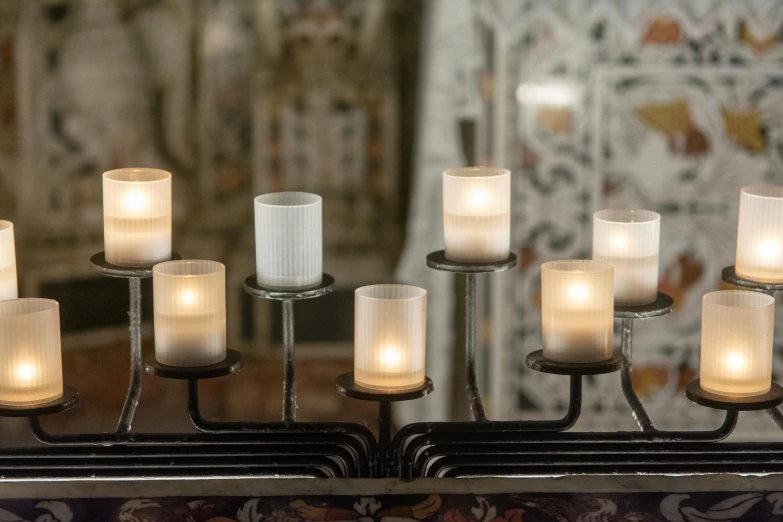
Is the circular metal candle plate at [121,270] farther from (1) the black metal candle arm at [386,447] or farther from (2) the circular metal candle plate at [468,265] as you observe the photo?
(2) the circular metal candle plate at [468,265]

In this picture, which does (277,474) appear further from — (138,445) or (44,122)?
(44,122)

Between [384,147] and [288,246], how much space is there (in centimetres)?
169

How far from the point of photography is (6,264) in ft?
4.89

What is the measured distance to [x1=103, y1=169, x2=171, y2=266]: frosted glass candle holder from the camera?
1.52 meters

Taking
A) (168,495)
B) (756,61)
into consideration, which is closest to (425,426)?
(168,495)

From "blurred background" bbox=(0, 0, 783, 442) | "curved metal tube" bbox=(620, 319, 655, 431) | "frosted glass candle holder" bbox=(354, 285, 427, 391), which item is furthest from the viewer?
"blurred background" bbox=(0, 0, 783, 442)

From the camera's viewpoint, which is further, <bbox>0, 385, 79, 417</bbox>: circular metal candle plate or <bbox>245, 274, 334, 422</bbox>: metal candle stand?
<bbox>245, 274, 334, 422</bbox>: metal candle stand

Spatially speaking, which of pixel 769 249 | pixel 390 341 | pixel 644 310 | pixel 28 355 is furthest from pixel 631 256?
pixel 28 355

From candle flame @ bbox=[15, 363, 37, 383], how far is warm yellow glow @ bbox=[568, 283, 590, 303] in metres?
0.63

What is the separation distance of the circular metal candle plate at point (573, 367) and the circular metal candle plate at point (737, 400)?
0.32 feet

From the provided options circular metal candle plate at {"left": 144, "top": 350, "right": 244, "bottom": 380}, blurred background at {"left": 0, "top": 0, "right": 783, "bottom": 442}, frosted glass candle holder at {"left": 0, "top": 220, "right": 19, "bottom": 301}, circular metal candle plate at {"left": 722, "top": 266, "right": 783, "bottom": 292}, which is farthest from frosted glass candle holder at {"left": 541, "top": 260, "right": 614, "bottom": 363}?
blurred background at {"left": 0, "top": 0, "right": 783, "bottom": 442}

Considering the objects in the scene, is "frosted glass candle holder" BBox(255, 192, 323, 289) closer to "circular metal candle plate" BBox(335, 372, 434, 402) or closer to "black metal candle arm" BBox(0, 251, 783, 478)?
"black metal candle arm" BBox(0, 251, 783, 478)

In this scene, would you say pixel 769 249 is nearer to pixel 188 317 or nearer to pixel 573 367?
pixel 573 367

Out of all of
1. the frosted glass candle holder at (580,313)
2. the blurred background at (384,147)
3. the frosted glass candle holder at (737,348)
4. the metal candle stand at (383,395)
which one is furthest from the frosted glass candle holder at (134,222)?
the blurred background at (384,147)
